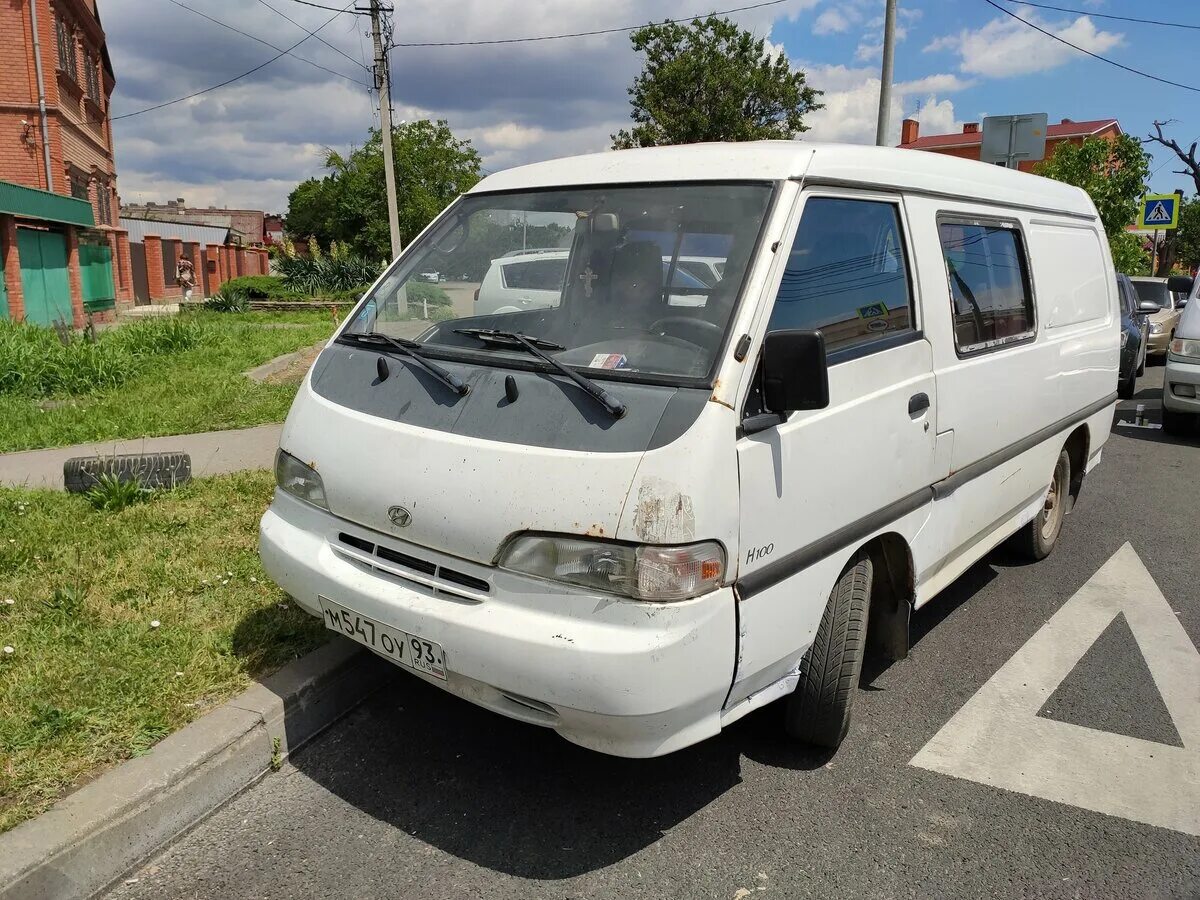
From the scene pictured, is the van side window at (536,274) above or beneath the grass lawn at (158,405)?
above

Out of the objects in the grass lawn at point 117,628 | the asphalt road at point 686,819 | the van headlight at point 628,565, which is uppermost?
the van headlight at point 628,565

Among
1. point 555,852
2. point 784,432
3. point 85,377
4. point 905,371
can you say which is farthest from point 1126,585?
point 85,377

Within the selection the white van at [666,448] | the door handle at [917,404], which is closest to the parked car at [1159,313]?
the white van at [666,448]

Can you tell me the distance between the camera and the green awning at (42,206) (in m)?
15.6

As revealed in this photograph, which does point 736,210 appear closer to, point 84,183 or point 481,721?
point 481,721

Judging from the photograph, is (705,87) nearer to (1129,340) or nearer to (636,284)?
(1129,340)

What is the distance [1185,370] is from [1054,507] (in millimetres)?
4911

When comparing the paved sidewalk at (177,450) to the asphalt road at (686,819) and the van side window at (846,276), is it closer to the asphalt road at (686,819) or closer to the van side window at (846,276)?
the asphalt road at (686,819)

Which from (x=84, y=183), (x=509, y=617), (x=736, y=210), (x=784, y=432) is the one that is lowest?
(x=509, y=617)

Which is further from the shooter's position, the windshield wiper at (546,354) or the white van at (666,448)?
the windshield wiper at (546,354)

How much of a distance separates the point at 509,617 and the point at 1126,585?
13.8ft

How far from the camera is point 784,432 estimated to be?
288 cm

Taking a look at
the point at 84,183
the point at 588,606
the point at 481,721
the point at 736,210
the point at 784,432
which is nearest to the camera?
the point at 588,606

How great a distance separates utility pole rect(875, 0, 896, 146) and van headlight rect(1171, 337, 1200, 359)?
563 centimetres
